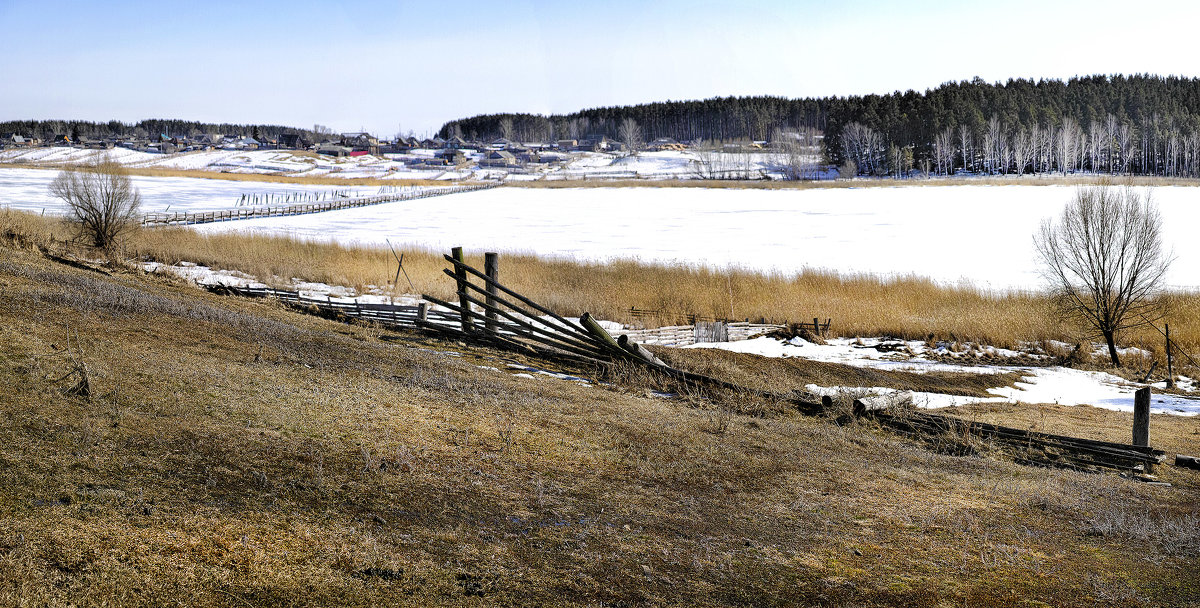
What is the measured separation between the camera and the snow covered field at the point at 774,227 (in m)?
40.2

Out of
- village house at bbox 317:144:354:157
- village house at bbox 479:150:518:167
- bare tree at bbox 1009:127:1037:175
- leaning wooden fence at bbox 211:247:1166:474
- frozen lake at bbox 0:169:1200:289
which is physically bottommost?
leaning wooden fence at bbox 211:247:1166:474

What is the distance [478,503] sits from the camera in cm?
646

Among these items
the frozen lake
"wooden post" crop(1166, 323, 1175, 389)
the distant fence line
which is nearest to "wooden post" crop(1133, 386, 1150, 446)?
"wooden post" crop(1166, 323, 1175, 389)

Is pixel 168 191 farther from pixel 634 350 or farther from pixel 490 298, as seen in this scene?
pixel 634 350

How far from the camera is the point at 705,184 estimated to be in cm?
11412

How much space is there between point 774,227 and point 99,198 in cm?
4177

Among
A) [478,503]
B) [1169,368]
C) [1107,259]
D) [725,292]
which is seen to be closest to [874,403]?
[478,503]

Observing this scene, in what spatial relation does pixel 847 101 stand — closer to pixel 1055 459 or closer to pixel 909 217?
pixel 909 217

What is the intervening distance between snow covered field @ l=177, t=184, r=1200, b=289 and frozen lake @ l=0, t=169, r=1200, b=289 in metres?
0.10

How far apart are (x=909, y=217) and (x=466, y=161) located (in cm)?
12509

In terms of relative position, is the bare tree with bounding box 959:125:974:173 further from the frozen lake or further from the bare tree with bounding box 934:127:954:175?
the frozen lake

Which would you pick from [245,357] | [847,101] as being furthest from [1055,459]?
[847,101]

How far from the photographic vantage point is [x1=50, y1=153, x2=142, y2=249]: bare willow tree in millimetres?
32625

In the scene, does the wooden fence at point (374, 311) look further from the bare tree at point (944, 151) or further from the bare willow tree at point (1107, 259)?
the bare tree at point (944, 151)
